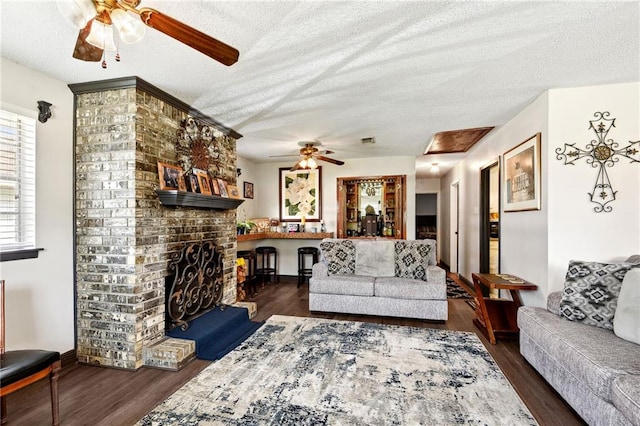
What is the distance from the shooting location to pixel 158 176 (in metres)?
2.79

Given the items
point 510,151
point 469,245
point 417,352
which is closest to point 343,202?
point 469,245

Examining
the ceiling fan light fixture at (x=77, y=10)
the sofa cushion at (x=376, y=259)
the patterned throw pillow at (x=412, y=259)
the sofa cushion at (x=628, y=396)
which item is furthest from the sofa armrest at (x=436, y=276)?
the ceiling fan light fixture at (x=77, y=10)

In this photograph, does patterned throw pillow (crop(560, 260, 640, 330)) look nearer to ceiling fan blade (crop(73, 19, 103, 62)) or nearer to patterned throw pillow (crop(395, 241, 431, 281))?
patterned throw pillow (crop(395, 241, 431, 281))

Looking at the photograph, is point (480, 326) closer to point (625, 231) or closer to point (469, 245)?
point (625, 231)

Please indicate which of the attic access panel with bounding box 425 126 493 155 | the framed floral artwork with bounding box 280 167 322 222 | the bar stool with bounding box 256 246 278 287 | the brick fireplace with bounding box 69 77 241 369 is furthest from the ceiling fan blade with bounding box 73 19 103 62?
the framed floral artwork with bounding box 280 167 322 222

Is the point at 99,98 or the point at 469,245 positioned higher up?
the point at 99,98

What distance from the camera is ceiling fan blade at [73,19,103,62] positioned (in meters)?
1.46

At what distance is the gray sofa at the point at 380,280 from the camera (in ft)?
11.9

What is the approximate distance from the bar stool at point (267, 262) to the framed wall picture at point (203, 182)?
2.52m

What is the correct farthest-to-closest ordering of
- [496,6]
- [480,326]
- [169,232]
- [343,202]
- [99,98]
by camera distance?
[343,202] < [480,326] < [169,232] < [99,98] < [496,6]

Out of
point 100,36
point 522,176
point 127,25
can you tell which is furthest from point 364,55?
point 522,176

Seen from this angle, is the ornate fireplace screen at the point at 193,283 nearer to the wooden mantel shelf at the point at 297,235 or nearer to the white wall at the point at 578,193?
the wooden mantel shelf at the point at 297,235

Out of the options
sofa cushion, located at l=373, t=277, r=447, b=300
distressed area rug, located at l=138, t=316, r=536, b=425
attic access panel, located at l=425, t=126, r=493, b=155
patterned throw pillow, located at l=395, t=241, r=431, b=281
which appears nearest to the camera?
distressed area rug, located at l=138, t=316, r=536, b=425

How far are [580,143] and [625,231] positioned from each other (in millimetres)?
899
